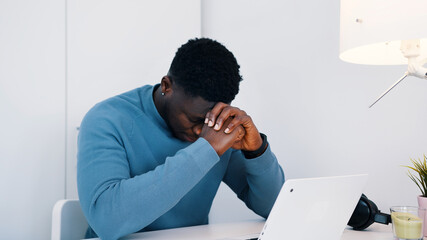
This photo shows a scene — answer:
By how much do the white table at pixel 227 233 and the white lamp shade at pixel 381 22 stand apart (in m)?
0.45

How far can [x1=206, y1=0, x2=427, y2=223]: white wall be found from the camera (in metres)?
1.27

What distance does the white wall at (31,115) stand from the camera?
1521 millimetres

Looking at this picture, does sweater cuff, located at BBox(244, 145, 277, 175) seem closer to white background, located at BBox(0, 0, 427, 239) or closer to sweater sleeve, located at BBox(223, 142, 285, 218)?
sweater sleeve, located at BBox(223, 142, 285, 218)

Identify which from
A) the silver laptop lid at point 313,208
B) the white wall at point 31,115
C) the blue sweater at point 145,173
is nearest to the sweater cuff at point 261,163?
the blue sweater at point 145,173

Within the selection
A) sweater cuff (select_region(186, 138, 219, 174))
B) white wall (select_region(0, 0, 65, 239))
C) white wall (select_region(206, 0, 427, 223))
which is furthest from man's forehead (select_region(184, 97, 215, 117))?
white wall (select_region(0, 0, 65, 239))

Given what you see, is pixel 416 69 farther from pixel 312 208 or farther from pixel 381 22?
pixel 312 208

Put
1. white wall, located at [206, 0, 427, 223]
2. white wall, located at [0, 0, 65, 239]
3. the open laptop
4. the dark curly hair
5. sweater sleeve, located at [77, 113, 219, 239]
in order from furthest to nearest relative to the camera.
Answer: white wall, located at [0, 0, 65, 239], white wall, located at [206, 0, 427, 223], the dark curly hair, sweater sleeve, located at [77, 113, 219, 239], the open laptop

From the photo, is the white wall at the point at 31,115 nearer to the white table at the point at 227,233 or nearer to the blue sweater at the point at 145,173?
the blue sweater at the point at 145,173

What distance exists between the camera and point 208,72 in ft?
3.19

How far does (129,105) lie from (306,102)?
72cm

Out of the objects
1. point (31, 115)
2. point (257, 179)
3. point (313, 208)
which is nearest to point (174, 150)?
point (257, 179)

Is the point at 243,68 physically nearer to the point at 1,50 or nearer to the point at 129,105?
the point at 129,105

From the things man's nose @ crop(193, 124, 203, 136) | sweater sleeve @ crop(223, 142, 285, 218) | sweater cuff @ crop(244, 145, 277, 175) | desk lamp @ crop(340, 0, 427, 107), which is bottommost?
sweater sleeve @ crop(223, 142, 285, 218)

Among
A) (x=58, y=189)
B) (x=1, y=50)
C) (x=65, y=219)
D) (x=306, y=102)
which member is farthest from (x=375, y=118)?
(x=1, y=50)
